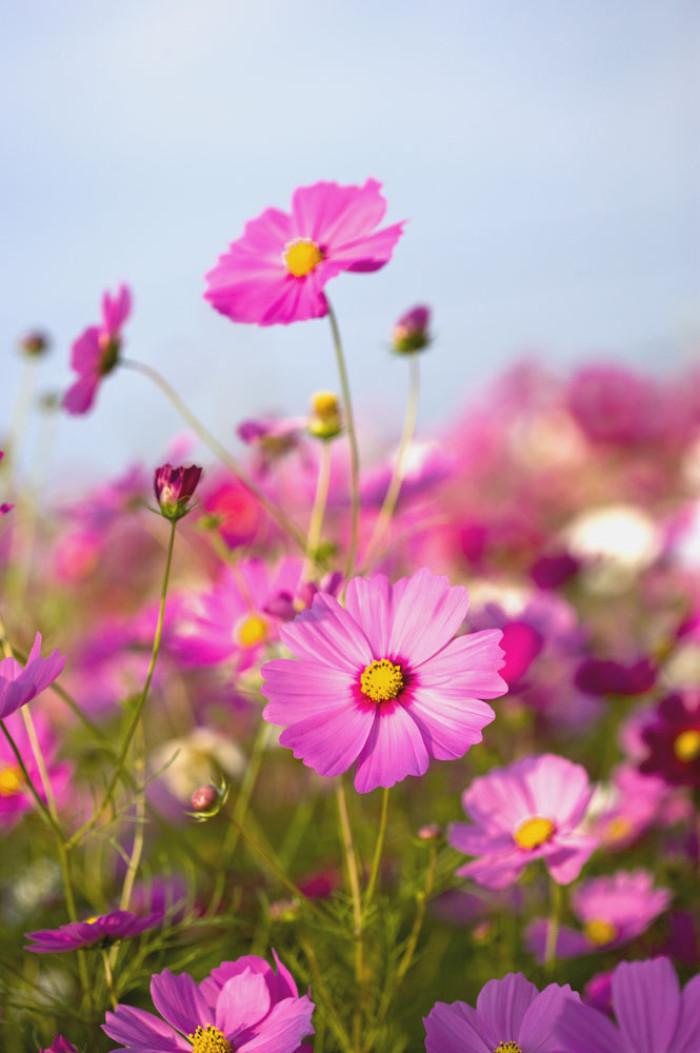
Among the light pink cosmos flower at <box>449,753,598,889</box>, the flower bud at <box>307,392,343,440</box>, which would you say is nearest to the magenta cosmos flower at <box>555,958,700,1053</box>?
the light pink cosmos flower at <box>449,753,598,889</box>

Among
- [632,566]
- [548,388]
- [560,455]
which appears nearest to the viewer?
[632,566]

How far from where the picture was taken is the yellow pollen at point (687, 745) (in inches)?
23.9

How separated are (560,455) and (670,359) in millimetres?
613

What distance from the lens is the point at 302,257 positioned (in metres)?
0.49

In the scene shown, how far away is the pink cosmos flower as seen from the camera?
1.90 feet

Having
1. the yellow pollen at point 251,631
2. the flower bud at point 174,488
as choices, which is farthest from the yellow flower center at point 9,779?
the flower bud at point 174,488

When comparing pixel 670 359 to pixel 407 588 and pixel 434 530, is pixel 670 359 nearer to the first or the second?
pixel 434 530

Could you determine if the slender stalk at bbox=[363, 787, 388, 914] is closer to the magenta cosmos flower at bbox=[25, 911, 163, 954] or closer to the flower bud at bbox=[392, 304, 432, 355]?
the magenta cosmos flower at bbox=[25, 911, 163, 954]

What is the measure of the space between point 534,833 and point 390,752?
151 mm

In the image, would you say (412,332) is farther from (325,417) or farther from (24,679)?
(24,679)

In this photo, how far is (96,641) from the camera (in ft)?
2.92

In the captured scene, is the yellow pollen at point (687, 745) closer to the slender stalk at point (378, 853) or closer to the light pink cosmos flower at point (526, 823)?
the light pink cosmos flower at point (526, 823)

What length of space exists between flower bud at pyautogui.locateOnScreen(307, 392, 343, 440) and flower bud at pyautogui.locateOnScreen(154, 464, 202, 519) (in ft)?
0.51

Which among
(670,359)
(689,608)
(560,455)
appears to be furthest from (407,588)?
(670,359)
